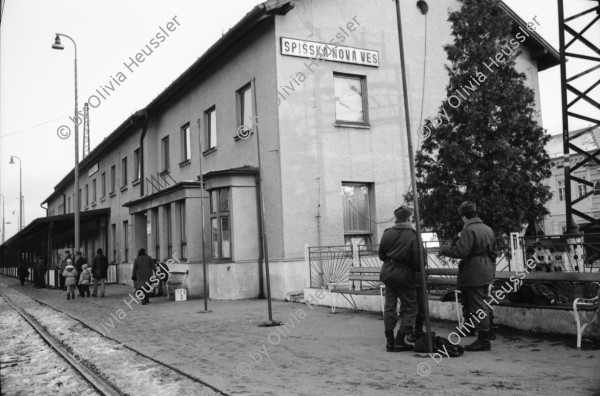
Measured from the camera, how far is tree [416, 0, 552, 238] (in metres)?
10.1

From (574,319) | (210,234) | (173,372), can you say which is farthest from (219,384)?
(210,234)

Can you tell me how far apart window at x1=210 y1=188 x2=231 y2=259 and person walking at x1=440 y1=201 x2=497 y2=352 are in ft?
30.2

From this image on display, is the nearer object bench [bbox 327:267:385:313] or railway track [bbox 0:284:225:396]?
railway track [bbox 0:284:225:396]

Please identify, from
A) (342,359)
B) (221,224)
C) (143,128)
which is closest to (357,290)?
(342,359)

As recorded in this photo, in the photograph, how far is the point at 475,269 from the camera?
7086 millimetres

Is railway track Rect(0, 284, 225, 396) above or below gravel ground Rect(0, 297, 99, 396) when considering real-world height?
above

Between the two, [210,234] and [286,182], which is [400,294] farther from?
[210,234]

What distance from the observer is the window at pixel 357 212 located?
15547 millimetres

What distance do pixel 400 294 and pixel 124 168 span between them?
25111 mm

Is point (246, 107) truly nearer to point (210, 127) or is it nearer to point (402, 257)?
point (210, 127)

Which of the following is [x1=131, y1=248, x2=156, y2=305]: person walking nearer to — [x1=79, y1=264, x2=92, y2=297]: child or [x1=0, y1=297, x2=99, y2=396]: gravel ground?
[x1=79, y1=264, x2=92, y2=297]: child

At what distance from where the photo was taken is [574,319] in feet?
24.2

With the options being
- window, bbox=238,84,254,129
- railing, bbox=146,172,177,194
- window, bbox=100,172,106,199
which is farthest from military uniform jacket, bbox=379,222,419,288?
window, bbox=100,172,106,199

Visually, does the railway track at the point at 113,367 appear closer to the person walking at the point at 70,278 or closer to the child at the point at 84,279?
the person walking at the point at 70,278
